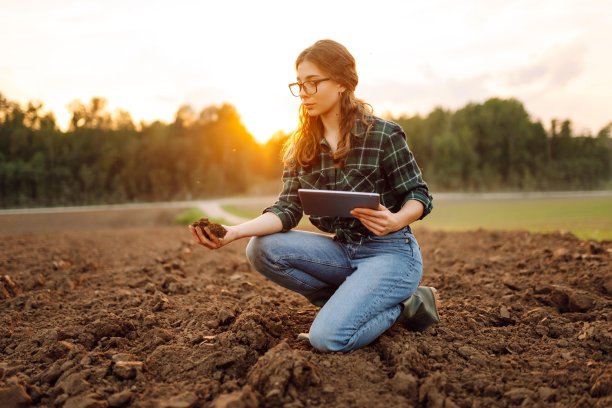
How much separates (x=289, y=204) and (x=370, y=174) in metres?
0.54

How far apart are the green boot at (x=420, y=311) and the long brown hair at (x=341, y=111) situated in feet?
2.89

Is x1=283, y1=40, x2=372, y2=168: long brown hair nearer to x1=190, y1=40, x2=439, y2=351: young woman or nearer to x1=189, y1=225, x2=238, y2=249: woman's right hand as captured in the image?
x1=190, y1=40, x2=439, y2=351: young woman

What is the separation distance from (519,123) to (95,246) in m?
35.4

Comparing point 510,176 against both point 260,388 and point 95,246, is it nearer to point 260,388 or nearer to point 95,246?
point 95,246

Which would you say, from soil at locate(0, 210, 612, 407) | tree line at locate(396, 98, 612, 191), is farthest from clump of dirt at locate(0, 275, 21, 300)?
tree line at locate(396, 98, 612, 191)

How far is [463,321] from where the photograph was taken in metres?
3.25

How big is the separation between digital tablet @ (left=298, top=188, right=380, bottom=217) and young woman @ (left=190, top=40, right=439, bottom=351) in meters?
0.10

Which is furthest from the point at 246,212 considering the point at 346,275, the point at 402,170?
the point at 402,170

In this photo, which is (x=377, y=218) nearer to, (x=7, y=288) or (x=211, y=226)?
(x=211, y=226)

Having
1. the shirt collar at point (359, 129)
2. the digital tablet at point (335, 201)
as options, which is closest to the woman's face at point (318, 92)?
the shirt collar at point (359, 129)

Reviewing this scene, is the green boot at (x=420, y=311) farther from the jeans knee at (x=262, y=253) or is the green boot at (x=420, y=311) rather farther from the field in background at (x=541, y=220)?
the field in background at (x=541, y=220)

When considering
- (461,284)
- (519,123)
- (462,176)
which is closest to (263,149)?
(462,176)

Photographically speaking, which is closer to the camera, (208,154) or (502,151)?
(502,151)

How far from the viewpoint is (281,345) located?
2.49 metres
